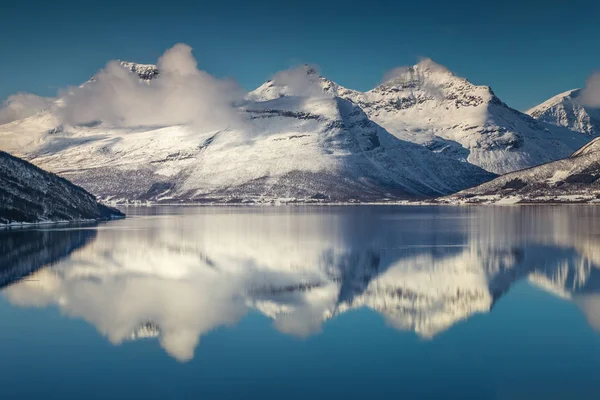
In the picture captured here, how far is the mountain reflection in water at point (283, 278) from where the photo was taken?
39.6m

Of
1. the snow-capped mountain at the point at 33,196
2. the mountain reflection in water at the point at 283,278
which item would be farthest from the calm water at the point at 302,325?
the snow-capped mountain at the point at 33,196

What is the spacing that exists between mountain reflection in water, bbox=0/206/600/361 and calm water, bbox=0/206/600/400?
20 centimetres

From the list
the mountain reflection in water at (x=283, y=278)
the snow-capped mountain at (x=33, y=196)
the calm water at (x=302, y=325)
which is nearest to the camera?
the calm water at (x=302, y=325)

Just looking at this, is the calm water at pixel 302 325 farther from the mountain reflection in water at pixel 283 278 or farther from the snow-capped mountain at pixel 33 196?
the snow-capped mountain at pixel 33 196

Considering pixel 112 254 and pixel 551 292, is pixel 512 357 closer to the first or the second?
pixel 551 292

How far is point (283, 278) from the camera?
180 feet

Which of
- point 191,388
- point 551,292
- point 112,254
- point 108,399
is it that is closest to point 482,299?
point 551,292

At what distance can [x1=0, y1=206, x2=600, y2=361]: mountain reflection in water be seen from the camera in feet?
130

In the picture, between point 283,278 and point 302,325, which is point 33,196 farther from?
point 302,325

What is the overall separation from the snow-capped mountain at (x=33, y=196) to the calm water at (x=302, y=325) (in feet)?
207

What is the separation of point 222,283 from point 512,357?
1074 inches

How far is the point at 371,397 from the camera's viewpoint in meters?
25.4

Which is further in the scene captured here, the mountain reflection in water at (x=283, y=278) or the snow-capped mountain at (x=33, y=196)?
the snow-capped mountain at (x=33, y=196)

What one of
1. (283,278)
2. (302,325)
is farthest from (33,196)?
(302,325)
